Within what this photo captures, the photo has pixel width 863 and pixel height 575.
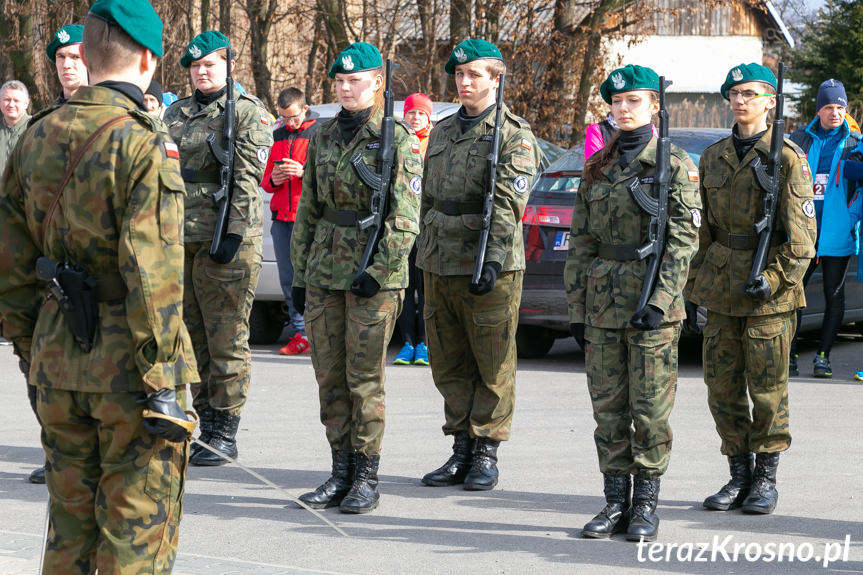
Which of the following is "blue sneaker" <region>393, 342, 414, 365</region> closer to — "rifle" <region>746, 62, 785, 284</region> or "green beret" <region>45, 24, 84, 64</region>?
"green beret" <region>45, 24, 84, 64</region>

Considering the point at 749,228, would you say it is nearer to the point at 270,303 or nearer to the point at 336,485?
the point at 336,485

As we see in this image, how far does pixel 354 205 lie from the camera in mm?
6262

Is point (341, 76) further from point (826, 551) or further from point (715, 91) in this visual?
point (715, 91)

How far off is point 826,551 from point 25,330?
340 centimetres

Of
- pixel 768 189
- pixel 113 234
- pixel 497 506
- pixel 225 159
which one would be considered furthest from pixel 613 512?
pixel 225 159

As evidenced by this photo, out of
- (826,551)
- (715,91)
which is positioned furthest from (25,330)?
(715,91)

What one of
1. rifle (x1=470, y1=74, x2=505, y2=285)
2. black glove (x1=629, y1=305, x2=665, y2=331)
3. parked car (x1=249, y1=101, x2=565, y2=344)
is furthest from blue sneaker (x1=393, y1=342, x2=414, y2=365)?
black glove (x1=629, y1=305, x2=665, y2=331)

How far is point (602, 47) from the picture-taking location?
19.8 m

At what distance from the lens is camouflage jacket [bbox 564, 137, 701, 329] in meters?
5.66

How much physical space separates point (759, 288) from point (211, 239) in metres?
3.02

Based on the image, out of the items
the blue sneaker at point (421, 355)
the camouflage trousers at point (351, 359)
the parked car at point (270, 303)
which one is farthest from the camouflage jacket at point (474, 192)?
the parked car at point (270, 303)

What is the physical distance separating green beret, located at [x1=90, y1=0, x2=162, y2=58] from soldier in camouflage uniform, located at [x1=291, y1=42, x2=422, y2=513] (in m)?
2.35

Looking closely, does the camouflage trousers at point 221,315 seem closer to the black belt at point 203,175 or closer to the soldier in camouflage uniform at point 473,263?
the black belt at point 203,175

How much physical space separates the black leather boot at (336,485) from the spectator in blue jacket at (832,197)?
15.4 ft
